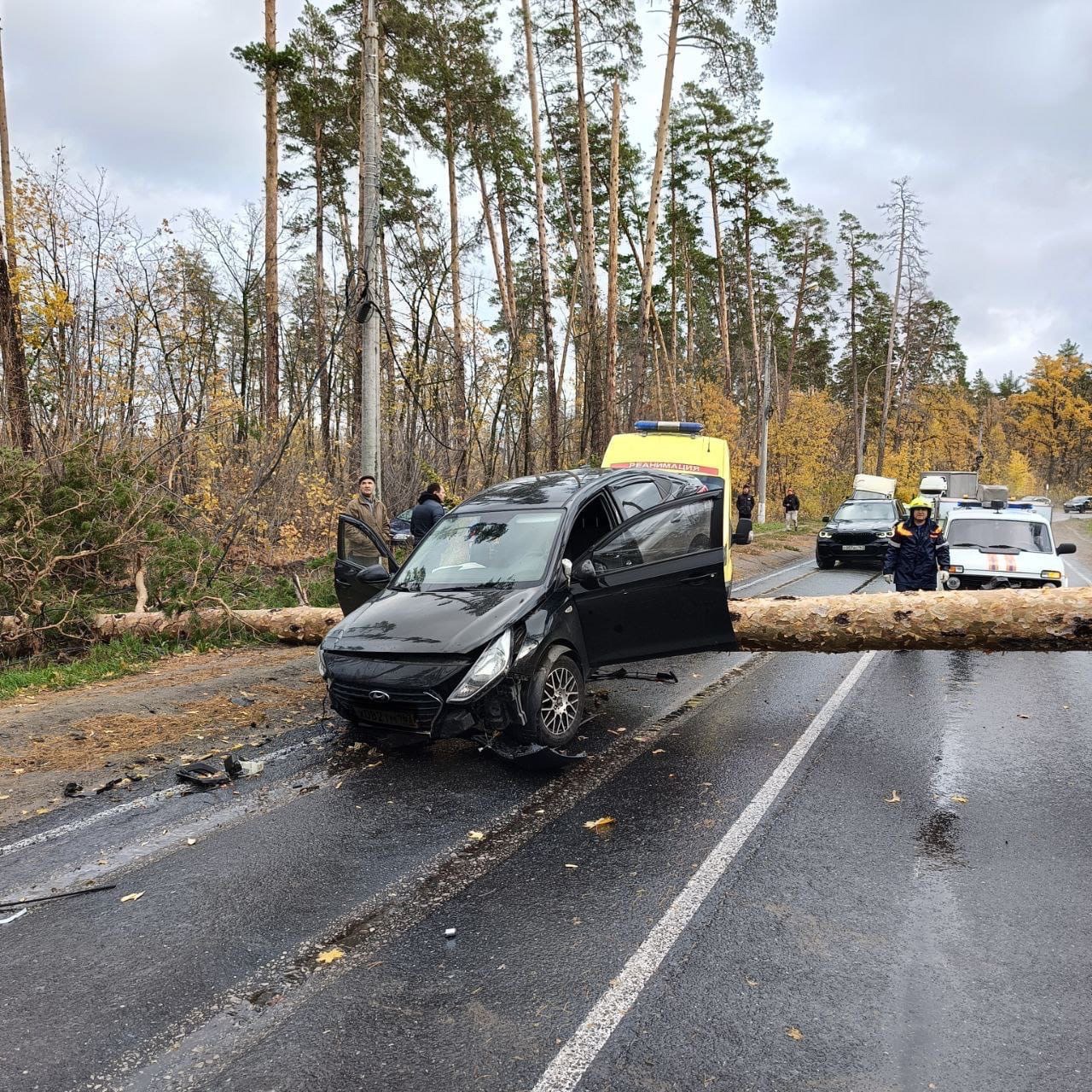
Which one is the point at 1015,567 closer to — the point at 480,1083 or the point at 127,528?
the point at 480,1083

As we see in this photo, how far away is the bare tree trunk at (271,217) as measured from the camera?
17250mm

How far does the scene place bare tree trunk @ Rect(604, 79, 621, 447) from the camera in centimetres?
2000

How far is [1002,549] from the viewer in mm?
11961

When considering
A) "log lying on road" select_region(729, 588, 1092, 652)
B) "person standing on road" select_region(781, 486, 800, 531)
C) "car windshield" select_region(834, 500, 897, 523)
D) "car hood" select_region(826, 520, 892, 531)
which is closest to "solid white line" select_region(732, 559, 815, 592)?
"car hood" select_region(826, 520, 892, 531)

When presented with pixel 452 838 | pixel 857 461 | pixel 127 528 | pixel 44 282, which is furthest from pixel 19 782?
pixel 857 461

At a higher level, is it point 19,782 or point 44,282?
point 44,282

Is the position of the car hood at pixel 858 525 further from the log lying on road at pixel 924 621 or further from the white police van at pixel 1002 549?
the log lying on road at pixel 924 621

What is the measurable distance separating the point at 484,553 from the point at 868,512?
626 inches

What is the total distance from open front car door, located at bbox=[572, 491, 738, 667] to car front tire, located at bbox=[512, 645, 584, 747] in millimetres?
361

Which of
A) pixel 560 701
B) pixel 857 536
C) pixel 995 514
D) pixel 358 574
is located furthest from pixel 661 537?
pixel 857 536

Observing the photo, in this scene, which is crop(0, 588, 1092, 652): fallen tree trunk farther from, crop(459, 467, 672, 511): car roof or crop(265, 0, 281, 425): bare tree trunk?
crop(265, 0, 281, 425): bare tree trunk

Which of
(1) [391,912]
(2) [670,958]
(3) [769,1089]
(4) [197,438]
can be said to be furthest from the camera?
(4) [197,438]

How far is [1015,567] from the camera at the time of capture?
36.2 ft

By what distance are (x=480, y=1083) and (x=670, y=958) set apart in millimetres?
957
